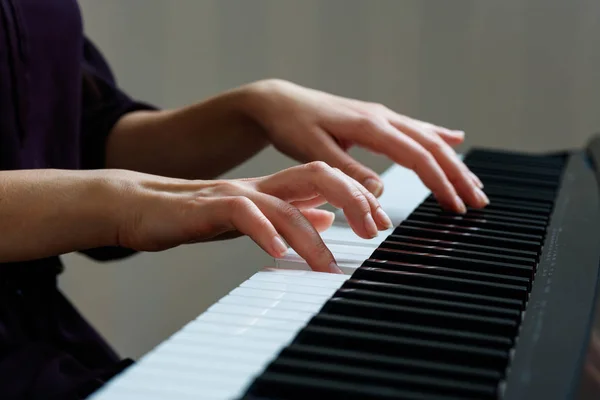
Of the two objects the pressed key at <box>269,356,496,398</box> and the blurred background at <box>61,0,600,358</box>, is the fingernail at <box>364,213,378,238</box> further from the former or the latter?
the blurred background at <box>61,0,600,358</box>

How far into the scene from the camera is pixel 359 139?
818 mm

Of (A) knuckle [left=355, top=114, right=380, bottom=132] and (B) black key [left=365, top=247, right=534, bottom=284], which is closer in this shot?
(B) black key [left=365, top=247, right=534, bottom=284]

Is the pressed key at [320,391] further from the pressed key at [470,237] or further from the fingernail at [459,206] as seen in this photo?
the fingernail at [459,206]

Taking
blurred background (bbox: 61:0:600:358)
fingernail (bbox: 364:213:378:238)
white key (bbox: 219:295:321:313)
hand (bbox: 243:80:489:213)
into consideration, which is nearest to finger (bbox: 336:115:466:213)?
hand (bbox: 243:80:489:213)

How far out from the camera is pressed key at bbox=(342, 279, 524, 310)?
50 centimetres

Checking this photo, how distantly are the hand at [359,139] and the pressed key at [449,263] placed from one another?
169mm

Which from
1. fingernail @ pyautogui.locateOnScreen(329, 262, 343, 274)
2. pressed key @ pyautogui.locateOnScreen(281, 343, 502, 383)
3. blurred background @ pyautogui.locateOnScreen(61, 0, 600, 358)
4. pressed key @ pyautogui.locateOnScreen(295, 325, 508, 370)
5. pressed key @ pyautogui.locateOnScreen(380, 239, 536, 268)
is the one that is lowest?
blurred background @ pyautogui.locateOnScreen(61, 0, 600, 358)

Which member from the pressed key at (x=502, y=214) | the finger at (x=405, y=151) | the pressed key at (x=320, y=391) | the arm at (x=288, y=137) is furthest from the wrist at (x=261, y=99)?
the pressed key at (x=320, y=391)

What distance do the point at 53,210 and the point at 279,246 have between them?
20 cm

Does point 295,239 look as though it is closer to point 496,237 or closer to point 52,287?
point 496,237

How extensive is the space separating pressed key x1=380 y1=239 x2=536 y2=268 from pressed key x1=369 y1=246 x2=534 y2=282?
11 millimetres

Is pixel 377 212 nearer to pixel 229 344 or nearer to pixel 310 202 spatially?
pixel 310 202

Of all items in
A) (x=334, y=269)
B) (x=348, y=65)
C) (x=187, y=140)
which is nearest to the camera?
(x=334, y=269)

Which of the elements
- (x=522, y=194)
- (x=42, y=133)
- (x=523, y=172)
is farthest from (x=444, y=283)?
(x=42, y=133)
